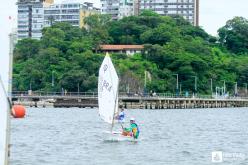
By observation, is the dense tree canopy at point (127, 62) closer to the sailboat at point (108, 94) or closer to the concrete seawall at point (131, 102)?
the concrete seawall at point (131, 102)

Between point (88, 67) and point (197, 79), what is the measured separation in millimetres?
23402

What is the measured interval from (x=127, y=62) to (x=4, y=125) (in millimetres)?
154962

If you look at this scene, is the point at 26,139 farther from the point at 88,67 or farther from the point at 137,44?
the point at 137,44

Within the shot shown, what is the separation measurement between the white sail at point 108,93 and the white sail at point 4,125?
3505 cm

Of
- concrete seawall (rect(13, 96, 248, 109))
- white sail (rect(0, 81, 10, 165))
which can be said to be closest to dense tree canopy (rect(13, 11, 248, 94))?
concrete seawall (rect(13, 96, 248, 109))

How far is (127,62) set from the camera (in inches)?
6594

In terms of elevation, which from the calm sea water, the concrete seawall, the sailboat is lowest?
the concrete seawall

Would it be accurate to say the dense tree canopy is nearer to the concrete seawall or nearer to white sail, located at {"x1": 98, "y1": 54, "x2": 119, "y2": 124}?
the concrete seawall

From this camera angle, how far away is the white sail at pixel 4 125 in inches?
493

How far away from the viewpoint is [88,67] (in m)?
158

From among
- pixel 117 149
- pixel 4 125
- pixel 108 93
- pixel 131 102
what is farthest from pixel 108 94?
pixel 131 102

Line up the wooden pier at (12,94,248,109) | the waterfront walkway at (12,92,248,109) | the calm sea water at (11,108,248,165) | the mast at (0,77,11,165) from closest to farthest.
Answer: the mast at (0,77,11,165)
the calm sea water at (11,108,248,165)
the wooden pier at (12,94,248,109)
the waterfront walkway at (12,92,248,109)

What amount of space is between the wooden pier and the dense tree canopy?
40.5 ft

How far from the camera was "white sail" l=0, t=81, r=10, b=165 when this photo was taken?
12.5 m
